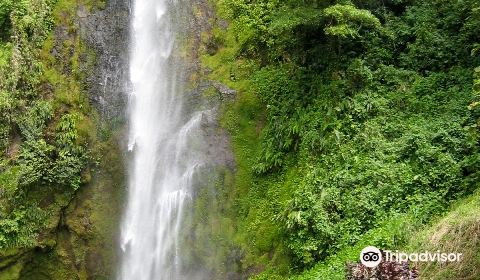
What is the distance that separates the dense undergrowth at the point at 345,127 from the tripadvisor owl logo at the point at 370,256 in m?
0.47

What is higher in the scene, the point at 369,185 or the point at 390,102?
the point at 390,102

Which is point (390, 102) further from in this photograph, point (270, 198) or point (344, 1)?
point (270, 198)

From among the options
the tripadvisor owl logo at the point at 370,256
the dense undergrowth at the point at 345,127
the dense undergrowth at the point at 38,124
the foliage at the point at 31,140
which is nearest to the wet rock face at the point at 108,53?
the dense undergrowth at the point at 38,124

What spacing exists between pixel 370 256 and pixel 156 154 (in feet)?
28.3

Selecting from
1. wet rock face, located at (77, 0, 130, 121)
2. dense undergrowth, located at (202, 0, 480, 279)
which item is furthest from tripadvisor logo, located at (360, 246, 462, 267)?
wet rock face, located at (77, 0, 130, 121)

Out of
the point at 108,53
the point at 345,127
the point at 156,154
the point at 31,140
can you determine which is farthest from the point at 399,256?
the point at 108,53

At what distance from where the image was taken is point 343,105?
39.7ft

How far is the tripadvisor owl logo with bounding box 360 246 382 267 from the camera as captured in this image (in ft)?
27.2

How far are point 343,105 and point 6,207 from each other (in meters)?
10.6

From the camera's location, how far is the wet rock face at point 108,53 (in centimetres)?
1600

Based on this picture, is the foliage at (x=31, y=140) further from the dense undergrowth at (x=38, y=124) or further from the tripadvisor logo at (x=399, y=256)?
the tripadvisor logo at (x=399, y=256)

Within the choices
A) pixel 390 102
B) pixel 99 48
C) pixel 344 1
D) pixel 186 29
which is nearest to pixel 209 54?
pixel 186 29

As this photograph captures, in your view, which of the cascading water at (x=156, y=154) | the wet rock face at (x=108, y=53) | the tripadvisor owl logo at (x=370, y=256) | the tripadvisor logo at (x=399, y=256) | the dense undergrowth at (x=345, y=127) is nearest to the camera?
the tripadvisor logo at (x=399, y=256)

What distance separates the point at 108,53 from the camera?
16.8 meters
